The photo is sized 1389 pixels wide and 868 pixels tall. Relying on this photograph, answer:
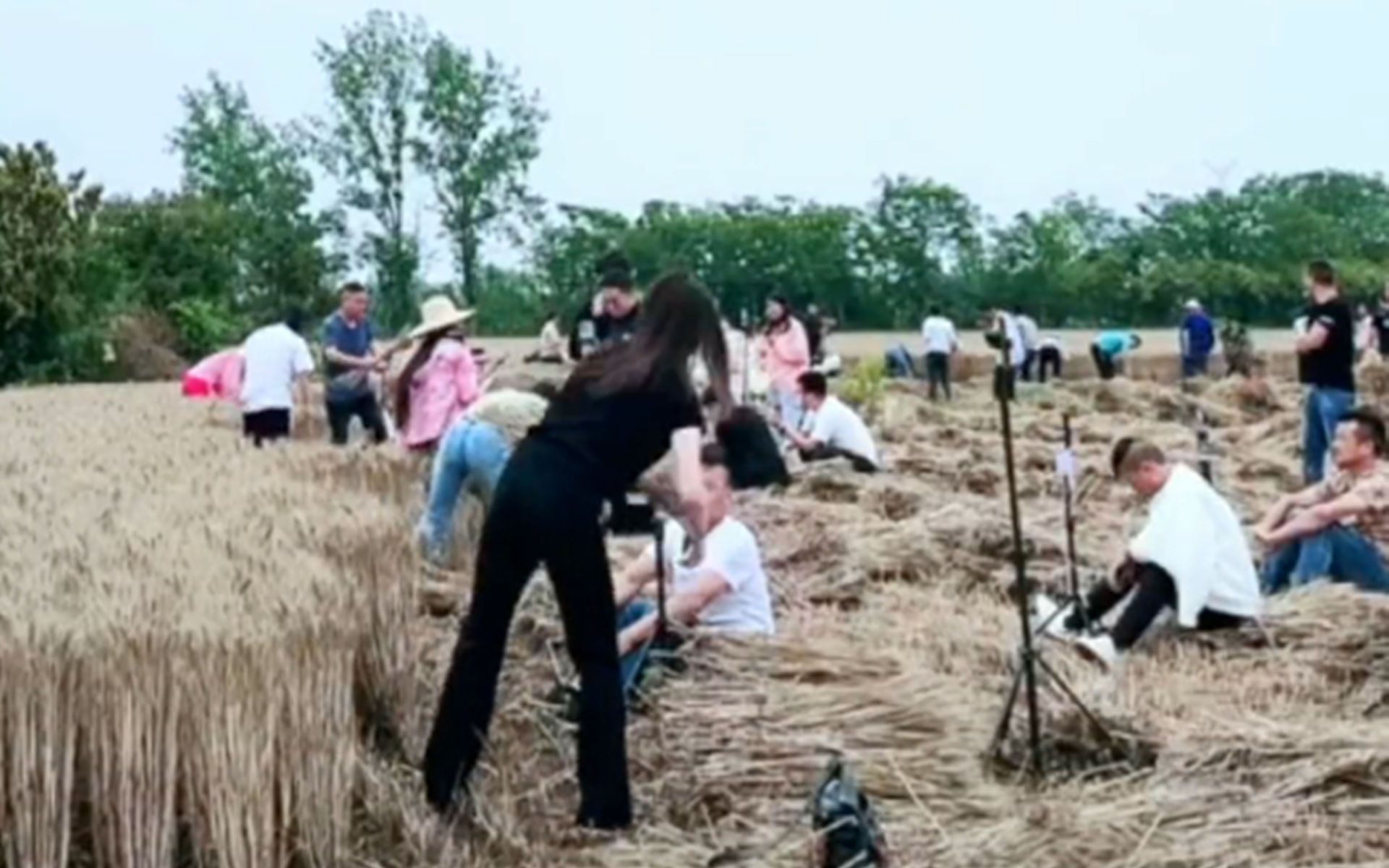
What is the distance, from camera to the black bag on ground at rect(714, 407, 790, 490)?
38.8ft

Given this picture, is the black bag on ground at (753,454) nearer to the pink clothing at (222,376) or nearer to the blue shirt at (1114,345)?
the pink clothing at (222,376)

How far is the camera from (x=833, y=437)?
1430 cm

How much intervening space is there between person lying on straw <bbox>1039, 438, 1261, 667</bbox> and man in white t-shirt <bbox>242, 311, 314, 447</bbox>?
598cm

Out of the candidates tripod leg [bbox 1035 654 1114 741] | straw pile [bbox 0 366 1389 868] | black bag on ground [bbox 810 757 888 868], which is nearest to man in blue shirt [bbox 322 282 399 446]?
straw pile [bbox 0 366 1389 868]

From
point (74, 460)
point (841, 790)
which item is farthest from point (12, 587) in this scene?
point (74, 460)

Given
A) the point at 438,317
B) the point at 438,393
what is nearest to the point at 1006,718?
the point at 438,393

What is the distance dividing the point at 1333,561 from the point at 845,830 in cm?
446

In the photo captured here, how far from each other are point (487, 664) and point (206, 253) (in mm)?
31460

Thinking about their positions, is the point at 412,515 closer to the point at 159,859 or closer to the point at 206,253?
the point at 159,859

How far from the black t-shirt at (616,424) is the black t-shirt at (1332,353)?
734 centimetres

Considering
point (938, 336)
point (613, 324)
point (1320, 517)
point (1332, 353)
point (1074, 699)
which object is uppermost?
point (938, 336)

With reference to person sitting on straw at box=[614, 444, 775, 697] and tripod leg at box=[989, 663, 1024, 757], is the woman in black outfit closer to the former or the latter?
tripod leg at box=[989, 663, 1024, 757]

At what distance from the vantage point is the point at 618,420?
18.0 ft

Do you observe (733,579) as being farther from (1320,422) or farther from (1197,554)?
(1320,422)
